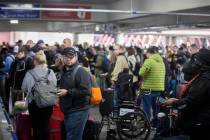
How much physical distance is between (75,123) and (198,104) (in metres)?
1.98

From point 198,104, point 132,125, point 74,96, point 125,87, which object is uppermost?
point 198,104

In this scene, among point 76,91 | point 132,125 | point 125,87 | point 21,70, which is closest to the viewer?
point 76,91

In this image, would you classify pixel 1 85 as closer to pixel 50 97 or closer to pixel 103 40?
pixel 50 97

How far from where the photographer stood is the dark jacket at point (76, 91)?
5.88 m

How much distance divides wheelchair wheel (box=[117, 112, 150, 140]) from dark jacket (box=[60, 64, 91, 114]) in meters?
2.56

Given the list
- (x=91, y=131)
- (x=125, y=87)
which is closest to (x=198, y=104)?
(x=91, y=131)

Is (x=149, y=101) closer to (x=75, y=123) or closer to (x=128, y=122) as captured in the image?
(x=128, y=122)

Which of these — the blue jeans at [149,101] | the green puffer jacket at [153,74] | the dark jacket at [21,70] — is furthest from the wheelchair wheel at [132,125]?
the dark jacket at [21,70]

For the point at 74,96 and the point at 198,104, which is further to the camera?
the point at 74,96

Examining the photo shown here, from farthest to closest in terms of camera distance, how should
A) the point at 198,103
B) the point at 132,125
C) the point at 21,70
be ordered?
the point at 21,70
the point at 132,125
the point at 198,103

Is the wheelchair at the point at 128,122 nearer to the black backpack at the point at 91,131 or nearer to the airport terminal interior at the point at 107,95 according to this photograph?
the airport terminal interior at the point at 107,95

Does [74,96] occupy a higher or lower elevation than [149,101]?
higher

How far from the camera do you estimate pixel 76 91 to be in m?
5.84

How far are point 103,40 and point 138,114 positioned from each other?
76.8 feet
